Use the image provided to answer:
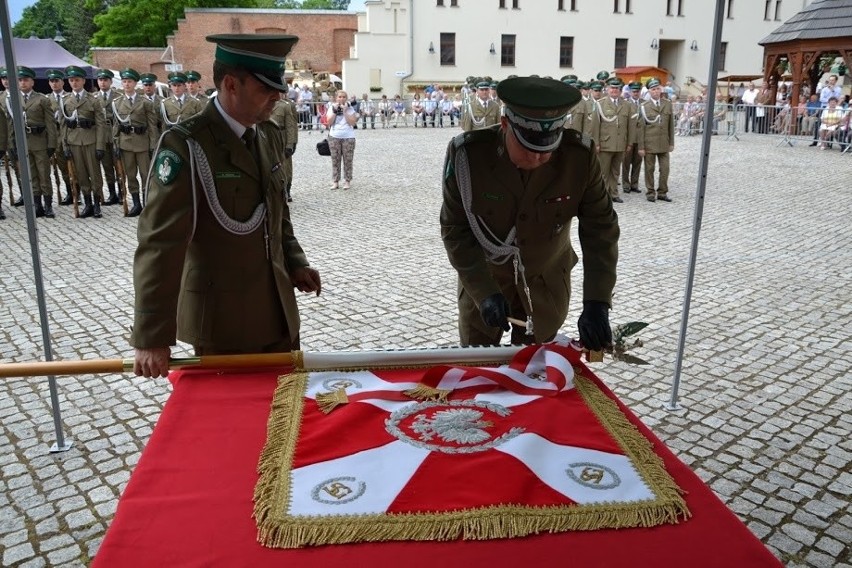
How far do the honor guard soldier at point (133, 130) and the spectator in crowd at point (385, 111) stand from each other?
20.3 m

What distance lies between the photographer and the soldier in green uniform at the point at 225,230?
7.67 ft

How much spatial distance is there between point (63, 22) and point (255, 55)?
7318 centimetres

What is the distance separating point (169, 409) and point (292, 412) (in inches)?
14.4

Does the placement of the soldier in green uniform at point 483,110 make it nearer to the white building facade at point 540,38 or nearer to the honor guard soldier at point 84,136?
the honor guard soldier at point 84,136

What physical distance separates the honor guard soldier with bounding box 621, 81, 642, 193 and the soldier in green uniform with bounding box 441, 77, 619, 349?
9.52m

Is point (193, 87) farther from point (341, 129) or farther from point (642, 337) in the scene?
point (642, 337)

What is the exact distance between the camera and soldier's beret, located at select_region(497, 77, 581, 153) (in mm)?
2488

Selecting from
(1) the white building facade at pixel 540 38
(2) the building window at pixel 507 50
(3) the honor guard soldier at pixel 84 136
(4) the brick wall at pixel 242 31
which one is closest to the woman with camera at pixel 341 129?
(3) the honor guard soldier at pixel 84 136

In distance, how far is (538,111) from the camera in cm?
249

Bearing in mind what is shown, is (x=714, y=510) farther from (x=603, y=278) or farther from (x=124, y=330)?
(x=124, y=330)

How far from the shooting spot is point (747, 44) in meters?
47.0

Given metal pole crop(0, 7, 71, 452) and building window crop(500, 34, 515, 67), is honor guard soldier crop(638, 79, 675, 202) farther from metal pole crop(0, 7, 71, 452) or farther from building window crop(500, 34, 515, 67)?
building window crop(500, 34, 515, 67)

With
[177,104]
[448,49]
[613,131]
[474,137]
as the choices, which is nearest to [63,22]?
[448,49]

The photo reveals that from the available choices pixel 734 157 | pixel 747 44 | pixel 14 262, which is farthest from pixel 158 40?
pixel 14 262
